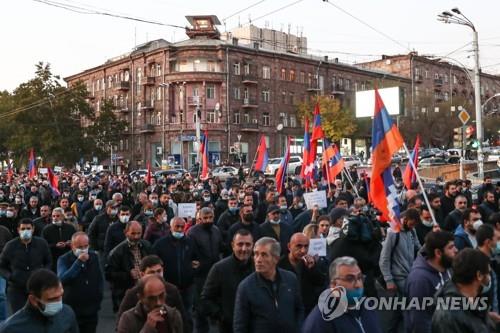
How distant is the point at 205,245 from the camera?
24.3 feet

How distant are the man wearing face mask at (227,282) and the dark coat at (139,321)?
1.35m

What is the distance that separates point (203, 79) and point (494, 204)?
45.3m

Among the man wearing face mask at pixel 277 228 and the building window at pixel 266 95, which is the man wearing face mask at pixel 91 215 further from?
the building window at pixel 266 95

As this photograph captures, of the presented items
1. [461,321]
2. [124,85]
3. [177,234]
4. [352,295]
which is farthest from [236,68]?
[461,321]

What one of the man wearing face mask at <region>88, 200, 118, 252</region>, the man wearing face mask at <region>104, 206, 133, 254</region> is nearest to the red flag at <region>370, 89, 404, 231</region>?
the man wearing face mask at <region>104, 206, 133, 254</region>

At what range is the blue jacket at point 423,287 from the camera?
441 cm

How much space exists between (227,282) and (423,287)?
1.73 metres

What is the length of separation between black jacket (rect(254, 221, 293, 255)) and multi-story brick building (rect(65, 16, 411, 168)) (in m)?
42.3

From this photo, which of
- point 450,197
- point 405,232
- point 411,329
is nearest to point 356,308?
point 411,329

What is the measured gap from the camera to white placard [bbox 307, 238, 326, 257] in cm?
610

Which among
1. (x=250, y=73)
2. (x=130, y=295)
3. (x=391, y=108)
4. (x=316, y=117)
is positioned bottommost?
(x=130, y=295)

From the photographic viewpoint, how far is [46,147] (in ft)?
168

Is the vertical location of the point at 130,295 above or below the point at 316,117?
below

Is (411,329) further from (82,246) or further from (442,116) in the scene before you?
(442,116)
